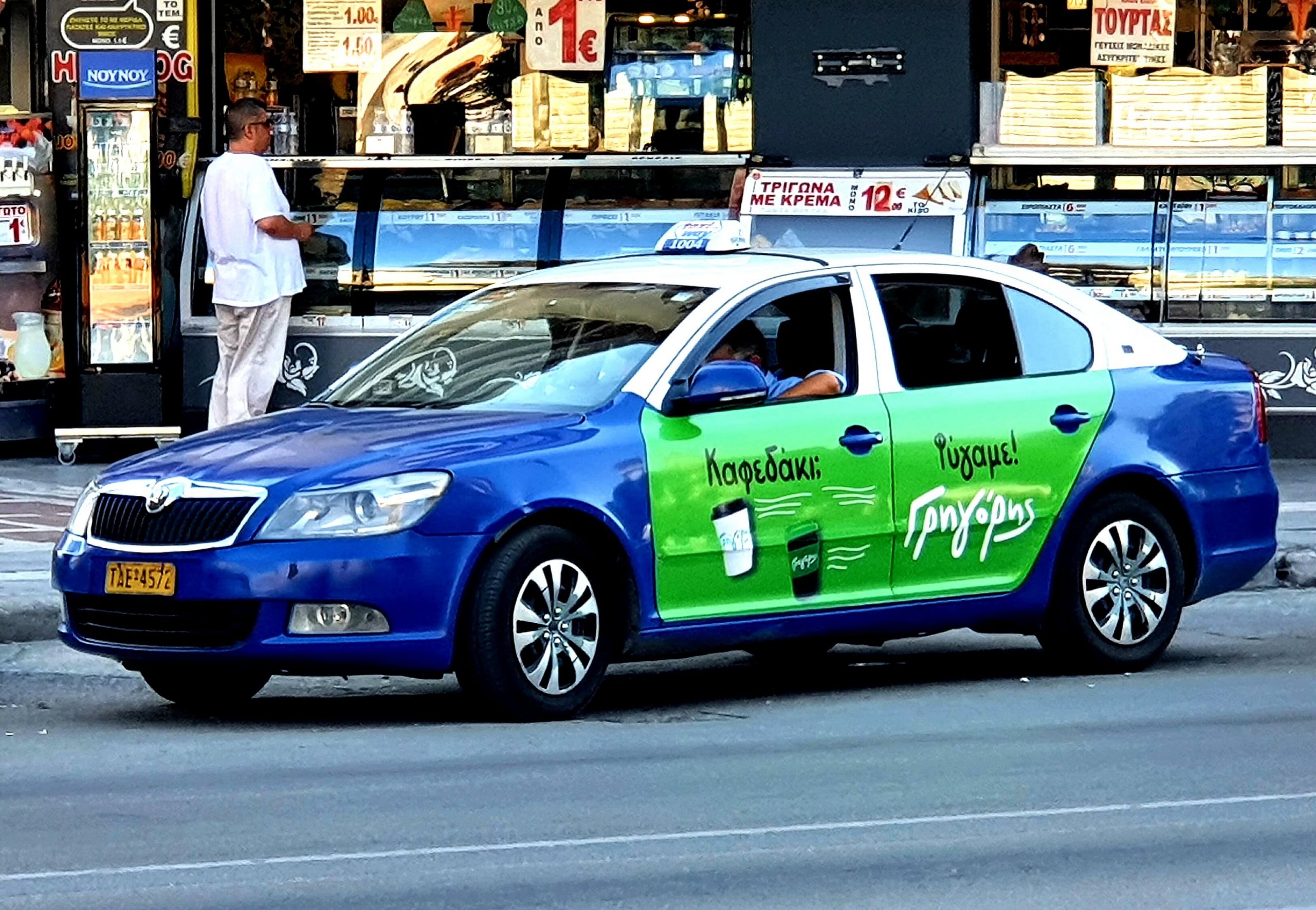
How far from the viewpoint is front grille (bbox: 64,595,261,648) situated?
8305 millimetres

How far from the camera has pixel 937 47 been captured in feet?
54.4

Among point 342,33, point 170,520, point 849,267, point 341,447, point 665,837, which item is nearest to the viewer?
point 665,837

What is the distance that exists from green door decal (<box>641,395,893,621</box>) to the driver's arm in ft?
0.13

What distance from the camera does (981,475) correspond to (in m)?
9.49

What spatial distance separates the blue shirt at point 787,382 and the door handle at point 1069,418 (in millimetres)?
853

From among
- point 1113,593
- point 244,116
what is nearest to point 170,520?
point 1113,593

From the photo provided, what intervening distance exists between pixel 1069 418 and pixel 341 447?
2734 millimetres

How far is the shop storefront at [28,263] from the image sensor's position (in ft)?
54.9

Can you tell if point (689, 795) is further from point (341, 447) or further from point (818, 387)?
point (818, 387)

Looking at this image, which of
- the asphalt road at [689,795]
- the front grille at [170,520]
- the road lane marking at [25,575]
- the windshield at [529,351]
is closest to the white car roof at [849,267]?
the windshield at [529,351]

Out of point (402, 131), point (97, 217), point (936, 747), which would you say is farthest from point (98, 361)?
point (936, 747)

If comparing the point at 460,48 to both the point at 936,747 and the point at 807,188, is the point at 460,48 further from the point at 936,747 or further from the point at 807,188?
the point at 936,747

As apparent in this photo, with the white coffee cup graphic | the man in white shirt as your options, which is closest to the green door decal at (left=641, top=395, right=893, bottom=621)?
the white coffee cup graphic

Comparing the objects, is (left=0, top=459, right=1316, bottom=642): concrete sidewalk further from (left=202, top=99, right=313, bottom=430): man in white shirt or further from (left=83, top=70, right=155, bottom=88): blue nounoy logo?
(left=83, top=70, right=155, bottom=88): blue nounoy logo
